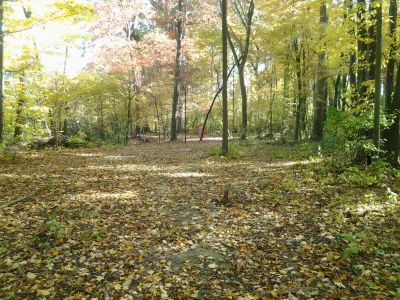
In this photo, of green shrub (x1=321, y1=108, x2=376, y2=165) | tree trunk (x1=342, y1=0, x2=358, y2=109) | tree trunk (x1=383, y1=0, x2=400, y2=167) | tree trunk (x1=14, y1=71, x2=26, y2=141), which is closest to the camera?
green shrub (x1=321, y1=108, x2=376, y2=165)

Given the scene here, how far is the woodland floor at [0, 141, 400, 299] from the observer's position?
4062 millimetres

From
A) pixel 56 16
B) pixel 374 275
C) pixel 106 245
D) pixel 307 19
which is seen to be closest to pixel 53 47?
pixel 56 16

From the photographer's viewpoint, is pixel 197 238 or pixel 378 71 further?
pixel 378 71

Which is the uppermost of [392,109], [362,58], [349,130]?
[362,58]

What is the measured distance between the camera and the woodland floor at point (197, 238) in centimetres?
406

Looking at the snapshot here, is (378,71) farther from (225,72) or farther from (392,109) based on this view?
(225,72)

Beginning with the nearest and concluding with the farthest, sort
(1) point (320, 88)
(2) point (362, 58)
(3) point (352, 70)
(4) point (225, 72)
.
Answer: (2) point (362, 58) → (3) point (352, 70) → (4) point (225, 72) → (1) point (320, 88)

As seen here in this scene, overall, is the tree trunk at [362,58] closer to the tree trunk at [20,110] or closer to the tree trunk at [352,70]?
the tree trunk at [352,70]

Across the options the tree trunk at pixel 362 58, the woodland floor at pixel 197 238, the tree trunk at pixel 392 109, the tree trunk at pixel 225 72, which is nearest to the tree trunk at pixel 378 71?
the tree trunk at pixel 362 58

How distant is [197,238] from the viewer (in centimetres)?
539

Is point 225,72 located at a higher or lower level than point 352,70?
higher

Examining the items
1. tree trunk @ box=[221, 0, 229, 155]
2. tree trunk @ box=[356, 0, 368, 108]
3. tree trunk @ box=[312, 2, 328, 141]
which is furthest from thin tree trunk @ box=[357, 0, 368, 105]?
tree trunk @ box=[312, 2, 328, 141]

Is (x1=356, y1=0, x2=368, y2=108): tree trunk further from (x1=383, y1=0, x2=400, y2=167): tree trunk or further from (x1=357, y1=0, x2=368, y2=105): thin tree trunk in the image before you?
(x1=383, y1=0, x2=400, y2=167): tree trunk

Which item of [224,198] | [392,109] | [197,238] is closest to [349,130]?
[392,109]
